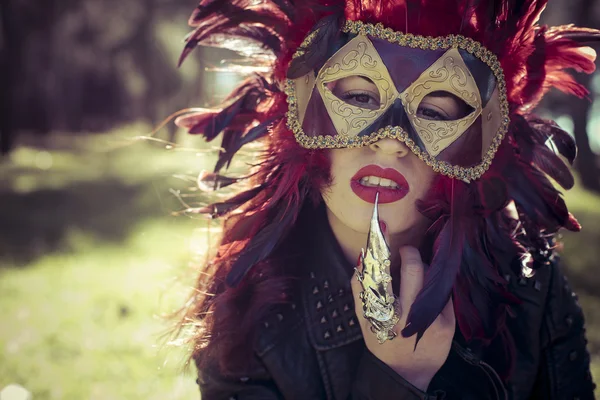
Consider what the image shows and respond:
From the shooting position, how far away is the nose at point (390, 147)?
1.82 metres

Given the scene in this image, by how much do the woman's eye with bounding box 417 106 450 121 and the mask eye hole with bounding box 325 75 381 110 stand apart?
147mm

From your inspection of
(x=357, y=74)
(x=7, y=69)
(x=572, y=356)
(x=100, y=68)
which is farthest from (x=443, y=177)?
(x=100, y=68)

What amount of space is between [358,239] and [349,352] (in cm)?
41

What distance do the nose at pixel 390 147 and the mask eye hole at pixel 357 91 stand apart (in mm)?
127

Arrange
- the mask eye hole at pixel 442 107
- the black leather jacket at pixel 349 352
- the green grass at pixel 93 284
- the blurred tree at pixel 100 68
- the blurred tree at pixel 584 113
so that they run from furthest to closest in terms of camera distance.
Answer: the blurred tree at pixel 100 68 → the blurred tree at pixel 584 113 → the green grass at pixel 93 284 → the black leather jacket at pixel 349 352 → the mask eye hole at pixel 442 107

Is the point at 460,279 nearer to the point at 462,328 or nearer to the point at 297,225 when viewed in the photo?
the point at 462,328

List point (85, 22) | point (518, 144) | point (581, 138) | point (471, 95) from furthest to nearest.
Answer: point (85, 22) → point (581, 138) → point (518, 144) → point (471, 95)

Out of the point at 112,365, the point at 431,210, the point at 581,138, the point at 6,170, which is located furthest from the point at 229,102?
the point at 6,170

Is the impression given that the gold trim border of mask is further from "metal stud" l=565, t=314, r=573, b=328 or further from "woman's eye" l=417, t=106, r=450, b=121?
"metal stud" l=565, t=314, r=573, b=328

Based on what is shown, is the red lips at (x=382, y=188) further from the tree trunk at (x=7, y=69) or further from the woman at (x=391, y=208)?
the tree trunk at (x=7, y=69)

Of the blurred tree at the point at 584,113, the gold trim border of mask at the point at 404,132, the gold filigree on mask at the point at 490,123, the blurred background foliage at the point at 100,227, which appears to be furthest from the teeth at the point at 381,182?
the blurred tree at the point at 584,113

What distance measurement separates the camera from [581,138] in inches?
335

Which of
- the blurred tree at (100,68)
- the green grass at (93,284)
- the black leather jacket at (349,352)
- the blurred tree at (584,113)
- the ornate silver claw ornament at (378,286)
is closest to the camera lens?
the ornate silver claw ornament at (378,286)

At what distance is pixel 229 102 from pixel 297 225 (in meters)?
0.57
